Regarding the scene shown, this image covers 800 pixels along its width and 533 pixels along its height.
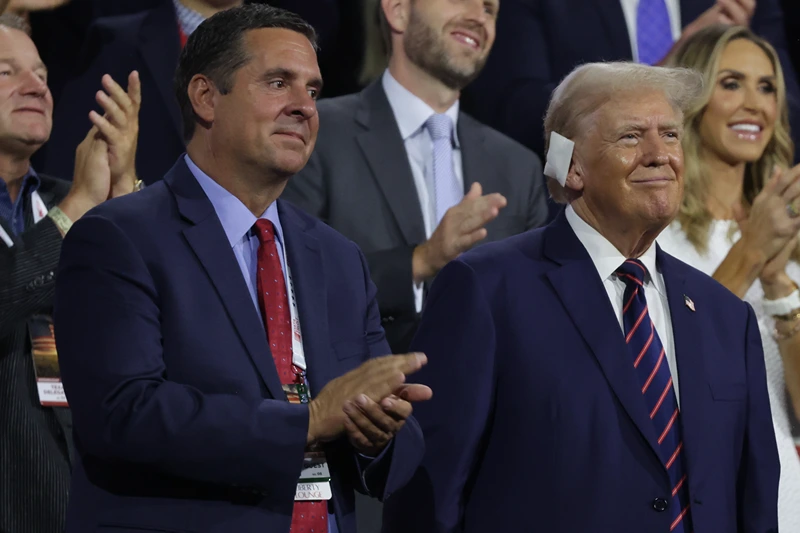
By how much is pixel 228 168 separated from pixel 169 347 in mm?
379

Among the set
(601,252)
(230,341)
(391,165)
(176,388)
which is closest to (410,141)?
(391,165)

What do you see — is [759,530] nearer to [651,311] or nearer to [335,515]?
[651,311]

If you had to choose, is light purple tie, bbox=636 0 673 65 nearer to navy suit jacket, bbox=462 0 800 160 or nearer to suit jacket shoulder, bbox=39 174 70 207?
navy suit jacket, bbox=462 0 800 160

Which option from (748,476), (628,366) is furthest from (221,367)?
(748,476)

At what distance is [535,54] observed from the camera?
14.5 feet

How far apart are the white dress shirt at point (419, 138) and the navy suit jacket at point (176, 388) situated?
151 centimetres

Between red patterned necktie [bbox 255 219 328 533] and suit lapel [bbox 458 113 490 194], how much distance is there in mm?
1557

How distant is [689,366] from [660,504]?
296 millimetres

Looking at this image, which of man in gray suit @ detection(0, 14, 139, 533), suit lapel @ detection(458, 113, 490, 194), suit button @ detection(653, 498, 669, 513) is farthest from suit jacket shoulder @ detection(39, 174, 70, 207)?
suit button @ detection(653, 498, 669, 513)

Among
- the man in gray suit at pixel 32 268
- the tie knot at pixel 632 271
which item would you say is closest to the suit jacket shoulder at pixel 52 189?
the man in gray suit at pixel 32 268

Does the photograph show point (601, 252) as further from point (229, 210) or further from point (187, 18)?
point (187, 18)

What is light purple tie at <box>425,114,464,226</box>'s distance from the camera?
3705mm

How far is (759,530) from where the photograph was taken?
2.51m

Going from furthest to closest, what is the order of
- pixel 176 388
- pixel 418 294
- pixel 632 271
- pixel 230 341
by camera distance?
pixel 418 294 < pixel 632 271 < pixel 230 341 < pixel 176 388
